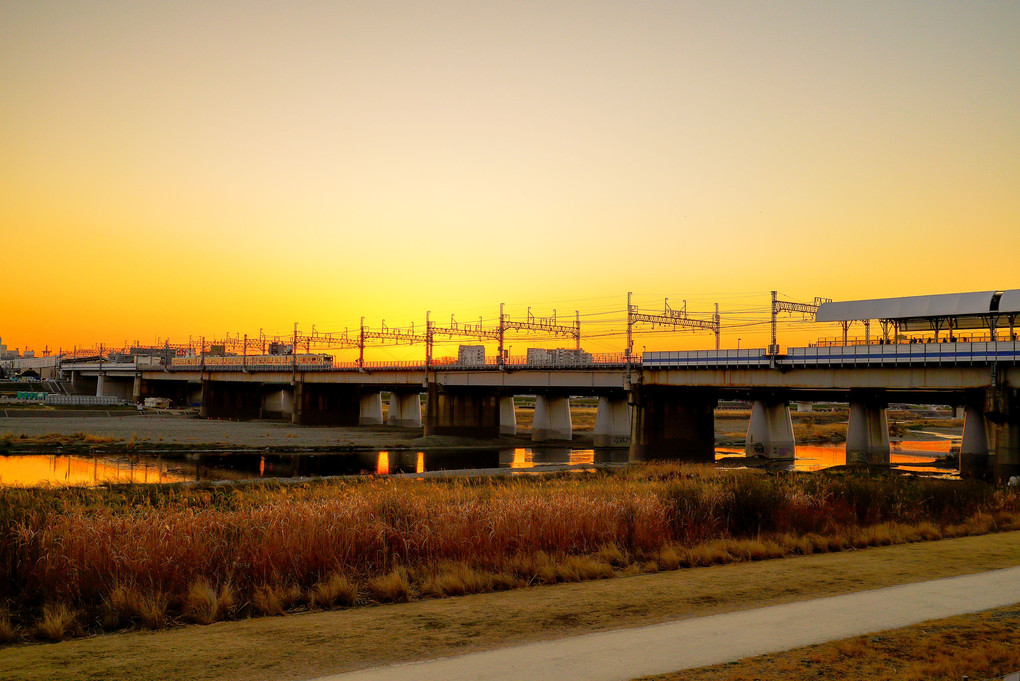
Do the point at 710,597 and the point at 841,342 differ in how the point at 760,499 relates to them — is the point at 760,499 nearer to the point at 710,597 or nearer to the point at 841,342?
the point at 710,597

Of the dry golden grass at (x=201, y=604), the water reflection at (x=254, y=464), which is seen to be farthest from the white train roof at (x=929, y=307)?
the dry golden grass at (x=201, y=604)

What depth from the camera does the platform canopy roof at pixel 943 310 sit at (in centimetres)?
4991

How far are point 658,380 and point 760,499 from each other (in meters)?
46.2

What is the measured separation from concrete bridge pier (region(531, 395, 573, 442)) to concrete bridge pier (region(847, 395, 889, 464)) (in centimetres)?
3891

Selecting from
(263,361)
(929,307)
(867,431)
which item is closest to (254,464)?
(929,307)

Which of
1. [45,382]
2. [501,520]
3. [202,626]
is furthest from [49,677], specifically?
[45,382]

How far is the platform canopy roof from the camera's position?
164 ft

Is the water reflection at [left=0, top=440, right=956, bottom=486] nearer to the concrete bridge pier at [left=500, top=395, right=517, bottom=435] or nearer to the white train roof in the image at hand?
the white train roof

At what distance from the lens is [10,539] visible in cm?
1552

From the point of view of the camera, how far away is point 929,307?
173ft

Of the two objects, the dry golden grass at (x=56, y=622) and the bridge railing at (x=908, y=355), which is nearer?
the dry golden grass at (x=56, y=622)

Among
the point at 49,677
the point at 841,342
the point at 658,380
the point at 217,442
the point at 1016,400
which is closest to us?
the point at 49,677

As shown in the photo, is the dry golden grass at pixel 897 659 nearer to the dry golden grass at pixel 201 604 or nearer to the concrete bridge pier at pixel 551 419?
the dry golden grass at pixel 201 604

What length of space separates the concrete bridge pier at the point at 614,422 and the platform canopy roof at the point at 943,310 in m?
37.6
